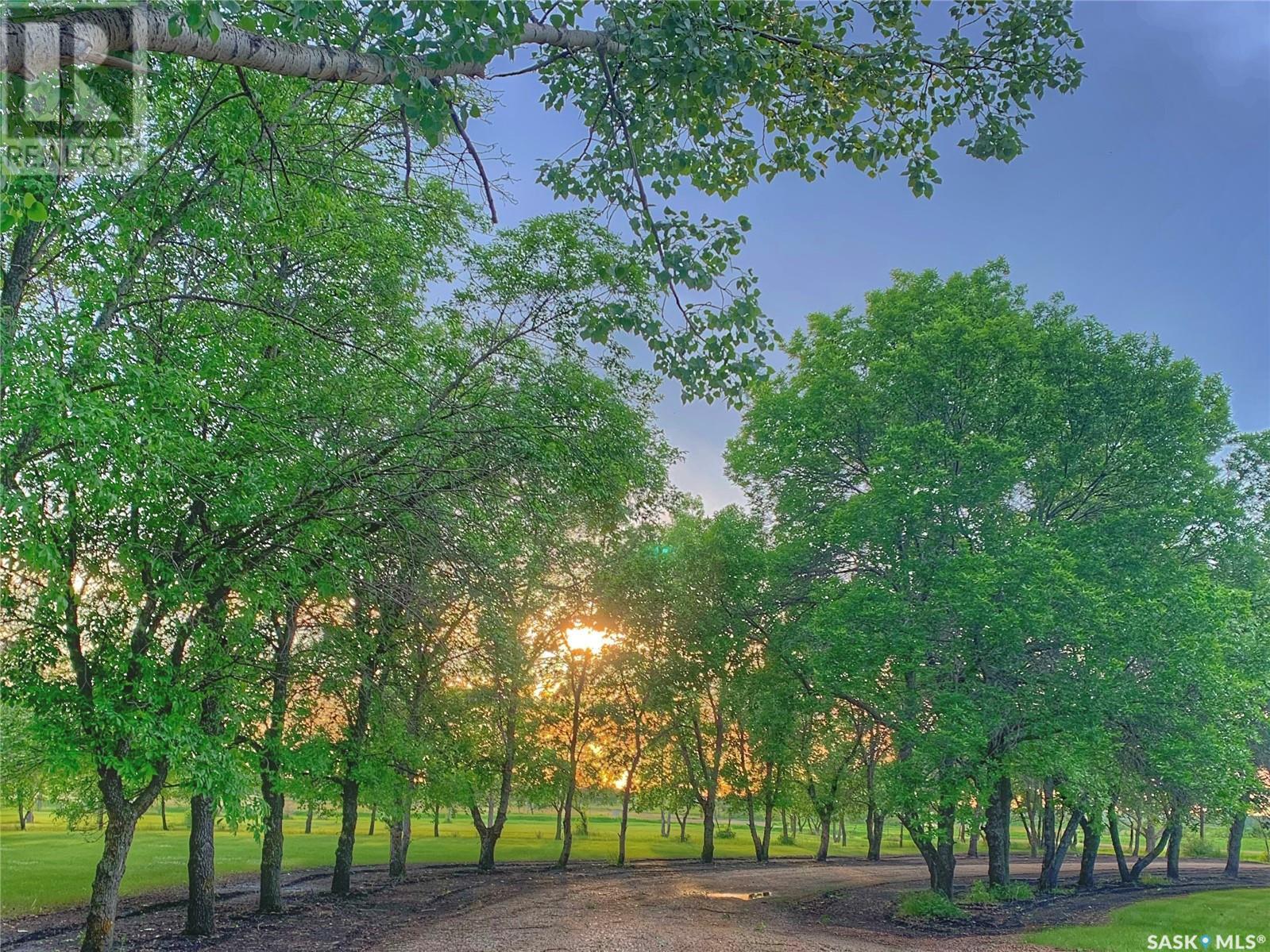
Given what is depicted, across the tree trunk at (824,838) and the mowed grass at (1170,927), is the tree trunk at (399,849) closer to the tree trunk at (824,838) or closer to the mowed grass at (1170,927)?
the mowed grass at (1170,927)

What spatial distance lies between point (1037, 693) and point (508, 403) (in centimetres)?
1423

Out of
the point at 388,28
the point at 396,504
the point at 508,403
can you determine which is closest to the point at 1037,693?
the point at 508,403

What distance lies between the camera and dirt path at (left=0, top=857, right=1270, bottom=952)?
1337cm

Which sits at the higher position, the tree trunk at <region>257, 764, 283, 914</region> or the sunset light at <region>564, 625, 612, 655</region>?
the sunset light at <region>564, 625, 612, 655</region>

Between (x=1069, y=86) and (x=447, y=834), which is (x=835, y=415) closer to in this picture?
(x=1069, y=86)

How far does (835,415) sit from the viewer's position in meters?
19.8

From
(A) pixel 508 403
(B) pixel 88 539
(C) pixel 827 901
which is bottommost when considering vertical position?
(C) pixel 827 901

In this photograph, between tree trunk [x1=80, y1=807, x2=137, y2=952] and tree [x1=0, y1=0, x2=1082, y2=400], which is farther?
tree trunk [x1=80, y1=807, x2=137, y2=952]
